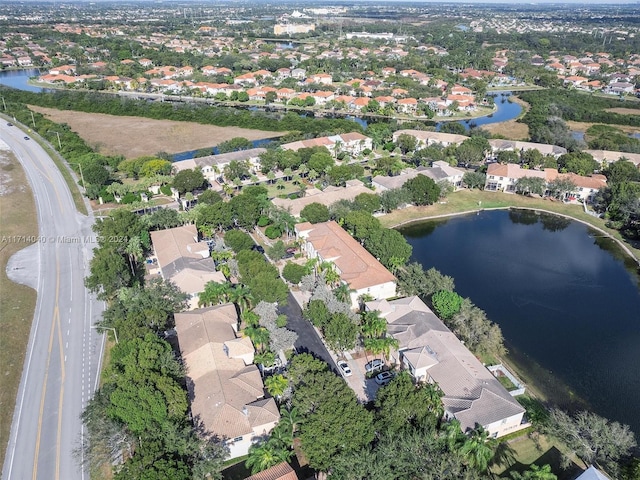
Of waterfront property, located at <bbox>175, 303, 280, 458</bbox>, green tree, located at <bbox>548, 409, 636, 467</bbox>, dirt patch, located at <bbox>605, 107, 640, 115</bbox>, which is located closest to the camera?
green tree, located at <bbox>548, 409, 636, 467</bbox>

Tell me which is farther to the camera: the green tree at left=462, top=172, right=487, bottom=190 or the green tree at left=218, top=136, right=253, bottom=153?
the green tree at left=218, top=136, right=253, bottom=153

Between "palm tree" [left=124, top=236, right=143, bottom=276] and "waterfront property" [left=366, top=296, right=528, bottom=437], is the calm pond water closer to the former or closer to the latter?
"waterfront property" [left=366, top=296, right=528, bottom=437]

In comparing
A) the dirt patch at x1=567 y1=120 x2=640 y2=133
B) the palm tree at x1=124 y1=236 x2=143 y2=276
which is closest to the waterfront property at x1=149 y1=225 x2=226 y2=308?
the palm tree at x1=124 y1=236 x2=143 y2=276

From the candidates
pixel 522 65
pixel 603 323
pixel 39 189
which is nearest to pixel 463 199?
pixel 603 323

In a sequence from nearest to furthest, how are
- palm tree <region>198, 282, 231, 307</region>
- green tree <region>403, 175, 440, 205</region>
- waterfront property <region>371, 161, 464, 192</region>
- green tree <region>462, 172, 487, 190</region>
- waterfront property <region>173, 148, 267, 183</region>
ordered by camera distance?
palm tree <region>198, 282, 231, 307</region> → green tree <region>403, 175, 440, 205</region> → waterfront property <region>371, 161, 464, 192</region> → green tree <region>462, 172, 487, 190</region> → waterfront property <region>173, 148, 267, 183</region>

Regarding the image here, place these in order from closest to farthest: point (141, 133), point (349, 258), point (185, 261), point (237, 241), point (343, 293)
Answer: point (343, 293), point (185, 261), point (349, 258), point (237, 241), point (141, 133)

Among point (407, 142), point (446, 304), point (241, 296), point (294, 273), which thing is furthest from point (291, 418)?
point (407, 142)

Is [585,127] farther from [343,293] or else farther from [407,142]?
[343,293]
